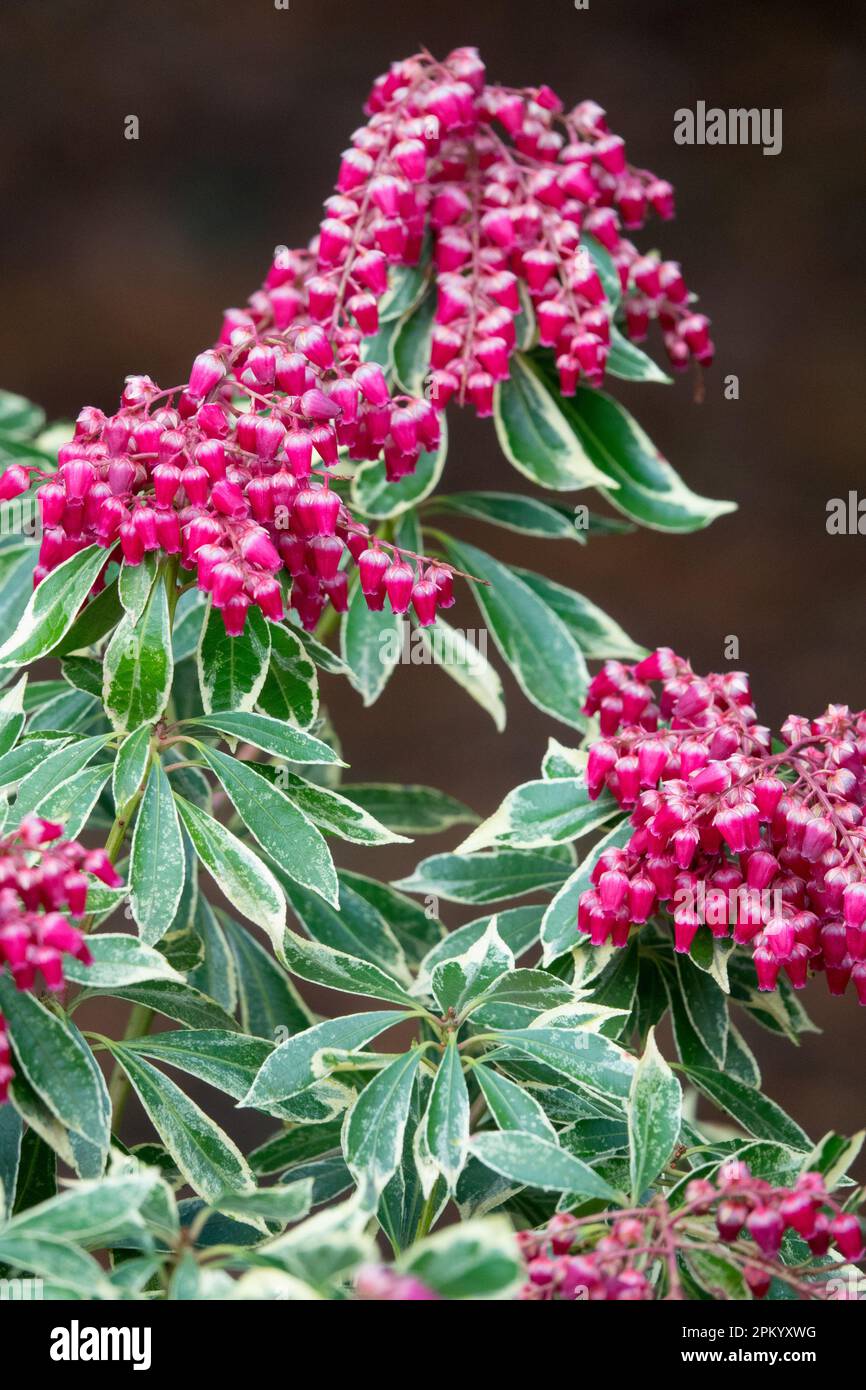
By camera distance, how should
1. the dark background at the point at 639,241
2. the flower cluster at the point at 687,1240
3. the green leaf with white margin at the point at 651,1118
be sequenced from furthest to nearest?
1. the dark background at the point at 639,241
2. the green leaf with white margin at the point at 651,1118
3. the flower cluster at the point at 687,1240

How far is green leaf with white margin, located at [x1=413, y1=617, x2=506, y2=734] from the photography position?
3.43 feet

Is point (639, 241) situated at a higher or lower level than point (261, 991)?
higher

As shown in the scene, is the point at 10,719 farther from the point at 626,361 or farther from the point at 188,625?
the point at 626,361

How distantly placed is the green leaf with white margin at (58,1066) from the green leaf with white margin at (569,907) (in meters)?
0.27

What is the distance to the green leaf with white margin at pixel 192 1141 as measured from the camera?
794 mm

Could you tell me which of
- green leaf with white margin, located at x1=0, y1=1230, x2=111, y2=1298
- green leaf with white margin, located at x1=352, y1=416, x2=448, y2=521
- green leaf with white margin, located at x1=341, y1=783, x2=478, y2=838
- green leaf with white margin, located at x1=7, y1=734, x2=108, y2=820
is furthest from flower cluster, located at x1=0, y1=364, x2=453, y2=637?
green leaf with white margin, located at x1=341, y1=783, x2=478, y2=838

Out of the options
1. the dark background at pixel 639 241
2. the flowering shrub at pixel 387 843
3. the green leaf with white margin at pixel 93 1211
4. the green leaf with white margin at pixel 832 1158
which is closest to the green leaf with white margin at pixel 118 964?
the flowering shrub at pixel 387 843

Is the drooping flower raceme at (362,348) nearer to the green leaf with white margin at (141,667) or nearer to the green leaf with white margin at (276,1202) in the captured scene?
the green leaf with white margin at (141,667)

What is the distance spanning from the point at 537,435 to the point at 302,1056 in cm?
52

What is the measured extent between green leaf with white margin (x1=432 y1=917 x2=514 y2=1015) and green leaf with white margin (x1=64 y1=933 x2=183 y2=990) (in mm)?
161

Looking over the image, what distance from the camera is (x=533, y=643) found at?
3.69ft

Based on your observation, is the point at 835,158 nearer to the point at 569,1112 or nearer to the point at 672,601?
the point at 672,601

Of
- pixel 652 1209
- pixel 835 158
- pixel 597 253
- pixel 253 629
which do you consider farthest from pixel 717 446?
pixel 652 1209

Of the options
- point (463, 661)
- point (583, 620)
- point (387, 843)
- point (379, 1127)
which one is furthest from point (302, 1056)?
point (583, 620)
